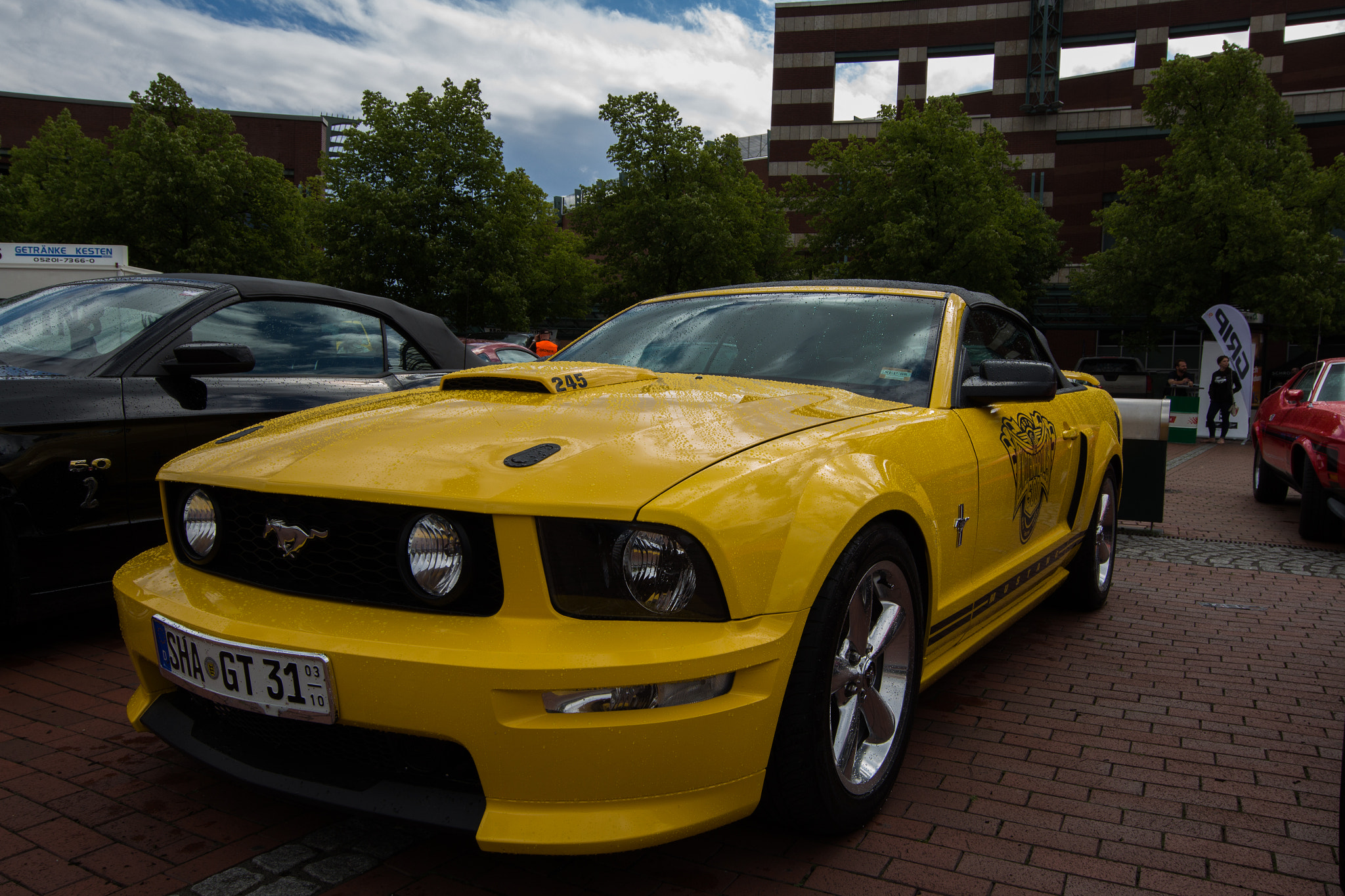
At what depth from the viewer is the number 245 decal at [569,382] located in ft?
8.74

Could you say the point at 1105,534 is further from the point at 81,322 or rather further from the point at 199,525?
the point at 81,322

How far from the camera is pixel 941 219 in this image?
25.5 metres

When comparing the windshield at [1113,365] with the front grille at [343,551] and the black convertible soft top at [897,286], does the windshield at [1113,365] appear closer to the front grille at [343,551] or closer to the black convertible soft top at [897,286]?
the black convertible soft top at [897,286]

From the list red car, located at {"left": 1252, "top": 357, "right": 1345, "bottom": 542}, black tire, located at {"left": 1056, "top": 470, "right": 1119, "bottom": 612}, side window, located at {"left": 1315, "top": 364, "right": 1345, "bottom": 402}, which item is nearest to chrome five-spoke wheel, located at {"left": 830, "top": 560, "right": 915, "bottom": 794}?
black tire, located at {"left": 1056, "top": 470, "right": 1119, "bottom": 612}

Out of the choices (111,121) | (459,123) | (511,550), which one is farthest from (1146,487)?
(111,121)

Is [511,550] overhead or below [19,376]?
below

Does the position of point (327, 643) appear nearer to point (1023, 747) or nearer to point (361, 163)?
point (1023, 747)

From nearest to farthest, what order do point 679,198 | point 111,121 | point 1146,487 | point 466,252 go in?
1. point 1146,487
2. point 466,252
3. point 679,198
4. point 111,121

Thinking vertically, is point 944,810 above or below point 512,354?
below

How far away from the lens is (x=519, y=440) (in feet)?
6.82

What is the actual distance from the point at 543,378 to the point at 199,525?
0.97 meters

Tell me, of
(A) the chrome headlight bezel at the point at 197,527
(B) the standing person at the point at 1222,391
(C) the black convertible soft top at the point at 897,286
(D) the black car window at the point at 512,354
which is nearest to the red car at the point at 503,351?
(D) the black car window at the point at 512,354

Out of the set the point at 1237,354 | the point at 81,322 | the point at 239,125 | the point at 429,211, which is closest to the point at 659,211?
the point at 429,211

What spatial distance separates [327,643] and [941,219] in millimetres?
25974
